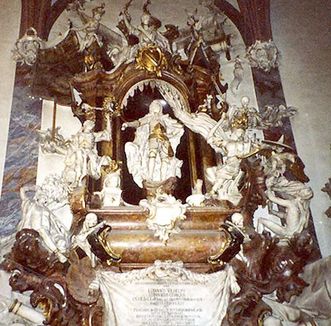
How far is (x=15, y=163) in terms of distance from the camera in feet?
30.0

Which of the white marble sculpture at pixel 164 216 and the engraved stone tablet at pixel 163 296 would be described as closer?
the engraved stone tablet at pixel 163 296

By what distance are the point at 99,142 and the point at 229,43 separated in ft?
14.1

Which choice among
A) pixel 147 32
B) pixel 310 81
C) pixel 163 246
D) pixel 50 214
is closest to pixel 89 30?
pixel 147 32

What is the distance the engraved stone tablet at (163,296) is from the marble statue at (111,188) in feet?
3.12

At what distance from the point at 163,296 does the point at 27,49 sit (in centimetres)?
554

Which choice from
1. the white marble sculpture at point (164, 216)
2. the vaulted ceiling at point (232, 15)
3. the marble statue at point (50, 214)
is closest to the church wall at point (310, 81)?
the vaulted ceiling at point (232, 15)

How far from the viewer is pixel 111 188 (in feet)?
25.0

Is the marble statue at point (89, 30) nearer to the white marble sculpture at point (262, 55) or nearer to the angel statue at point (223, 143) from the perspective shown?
the angel statue at point (223, 143)

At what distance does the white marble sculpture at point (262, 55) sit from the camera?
11.0 meters

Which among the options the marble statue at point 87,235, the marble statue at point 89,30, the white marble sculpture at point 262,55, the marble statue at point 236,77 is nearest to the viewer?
the marble statue at point 87,235

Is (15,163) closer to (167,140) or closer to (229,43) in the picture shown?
(167,140)

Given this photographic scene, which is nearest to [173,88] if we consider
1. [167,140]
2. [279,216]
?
[167,140]

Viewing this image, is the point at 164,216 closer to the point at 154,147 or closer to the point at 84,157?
the point at 154,147

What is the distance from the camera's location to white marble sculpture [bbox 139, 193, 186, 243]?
23.7ft
